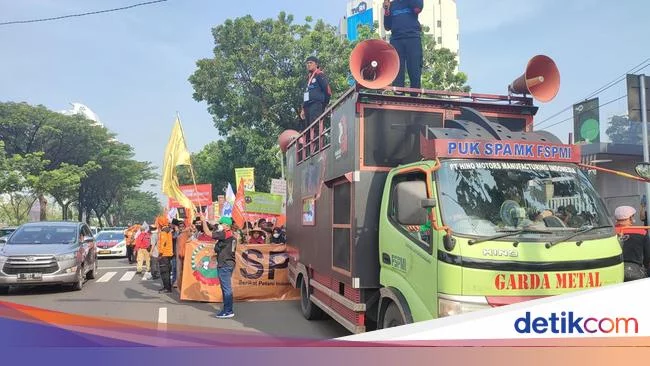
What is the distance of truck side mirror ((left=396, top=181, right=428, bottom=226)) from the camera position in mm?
4234

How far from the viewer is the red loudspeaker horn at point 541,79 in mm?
5851

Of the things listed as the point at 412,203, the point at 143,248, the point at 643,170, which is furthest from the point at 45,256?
the point at 643,170

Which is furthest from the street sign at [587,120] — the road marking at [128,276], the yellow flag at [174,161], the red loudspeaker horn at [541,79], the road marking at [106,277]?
the road marking at [106,277]

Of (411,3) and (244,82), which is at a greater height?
(244,82)

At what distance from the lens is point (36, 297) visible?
1083cm

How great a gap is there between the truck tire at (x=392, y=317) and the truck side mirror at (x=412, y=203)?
0.95 meters

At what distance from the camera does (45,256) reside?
10945 millimetres

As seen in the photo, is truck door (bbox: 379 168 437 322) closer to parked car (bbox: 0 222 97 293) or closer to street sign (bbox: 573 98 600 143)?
parked car (bbox: 0 222 97 293)

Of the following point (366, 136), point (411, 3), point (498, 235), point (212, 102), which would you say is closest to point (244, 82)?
point (212, 102)

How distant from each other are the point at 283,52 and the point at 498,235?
71.2 ft

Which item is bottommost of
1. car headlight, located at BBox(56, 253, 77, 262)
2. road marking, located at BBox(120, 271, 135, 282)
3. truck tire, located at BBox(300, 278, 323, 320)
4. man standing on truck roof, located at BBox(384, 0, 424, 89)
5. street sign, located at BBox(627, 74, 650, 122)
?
road marking, located at BBox(120, 271, 135, 282)

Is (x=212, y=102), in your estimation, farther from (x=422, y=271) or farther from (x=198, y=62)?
(x=422, y=271)

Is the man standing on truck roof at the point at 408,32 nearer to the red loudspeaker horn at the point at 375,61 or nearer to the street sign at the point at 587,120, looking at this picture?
the red loudspeaker horn at the point at 375,61

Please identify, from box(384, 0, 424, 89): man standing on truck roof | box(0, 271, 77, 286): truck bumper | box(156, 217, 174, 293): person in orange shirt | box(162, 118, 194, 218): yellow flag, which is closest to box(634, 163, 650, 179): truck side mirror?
box(384, 0, 424, 89): man standing on truck roof
